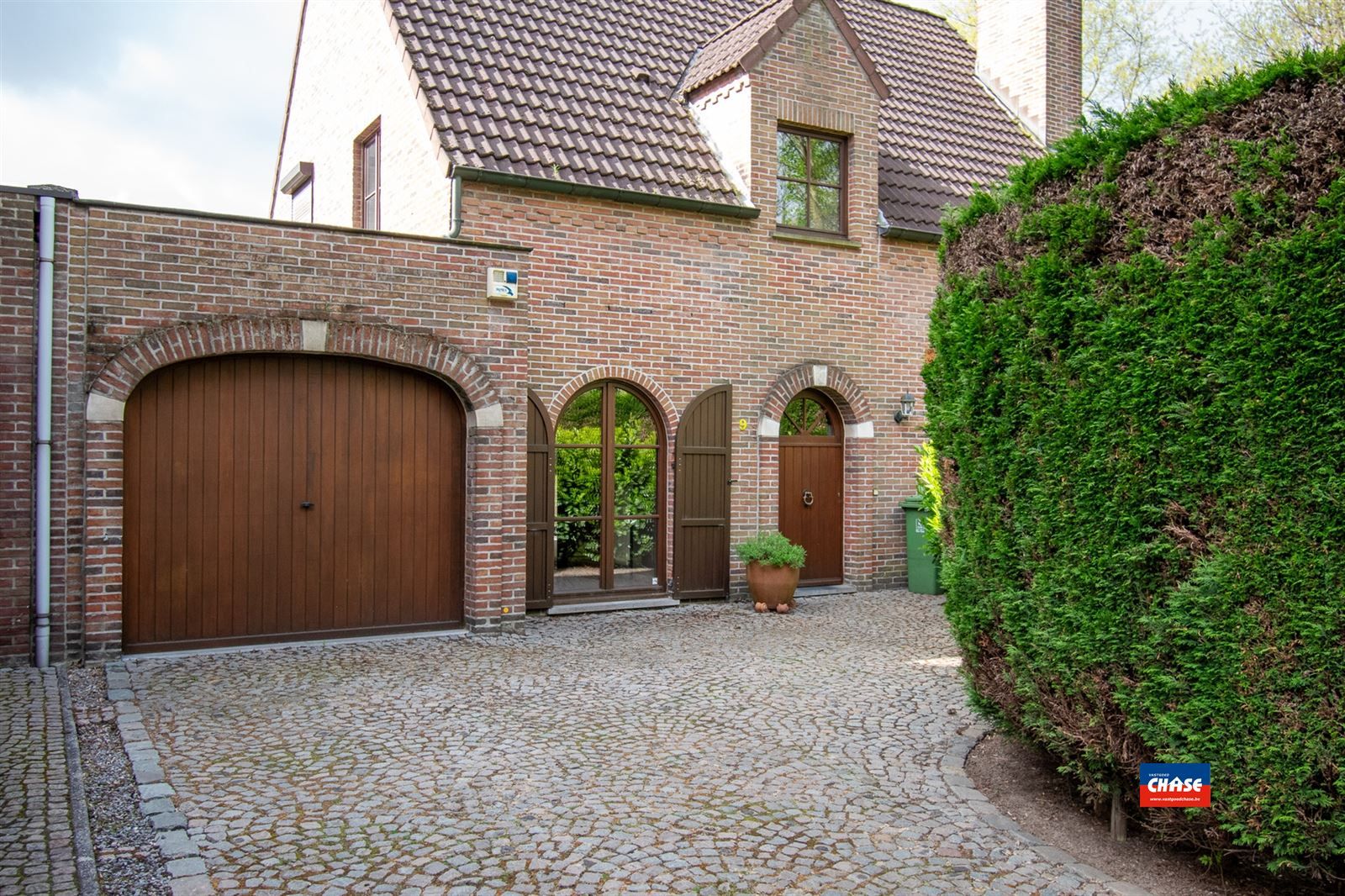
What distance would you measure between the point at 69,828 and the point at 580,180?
316 inches

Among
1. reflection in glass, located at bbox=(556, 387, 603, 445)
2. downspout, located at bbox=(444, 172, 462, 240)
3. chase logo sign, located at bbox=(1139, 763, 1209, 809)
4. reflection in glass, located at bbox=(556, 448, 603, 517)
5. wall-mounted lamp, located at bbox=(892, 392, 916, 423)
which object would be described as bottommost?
chase logo sign, located at bbox=(1139, 763, 1209, 809)

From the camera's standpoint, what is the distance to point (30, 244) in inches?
313

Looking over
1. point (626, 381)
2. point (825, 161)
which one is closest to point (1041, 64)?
point (825, 161)

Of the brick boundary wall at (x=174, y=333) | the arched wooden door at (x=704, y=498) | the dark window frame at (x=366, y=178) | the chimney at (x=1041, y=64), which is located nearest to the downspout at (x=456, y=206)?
the brick boundary wall at (x=174, y=333)

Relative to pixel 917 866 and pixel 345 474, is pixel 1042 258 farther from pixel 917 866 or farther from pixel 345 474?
pixel 345 474

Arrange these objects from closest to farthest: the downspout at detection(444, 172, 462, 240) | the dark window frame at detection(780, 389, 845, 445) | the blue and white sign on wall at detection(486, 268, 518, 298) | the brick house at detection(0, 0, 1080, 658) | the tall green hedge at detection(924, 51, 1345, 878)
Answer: the tall green hedge at detection(924, 51, 1345, 878)
the brick house at detection(0, 0, 1080, 658)
the blue and white sign on wall at detection(486, 268, 518, 298)
the downspout at detection(444, 172, 462, 240)
the dark window frame at detection(780, 389, 845, 445)

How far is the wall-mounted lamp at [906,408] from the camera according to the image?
13179 millimetres

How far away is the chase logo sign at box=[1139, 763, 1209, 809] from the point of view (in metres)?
4.21

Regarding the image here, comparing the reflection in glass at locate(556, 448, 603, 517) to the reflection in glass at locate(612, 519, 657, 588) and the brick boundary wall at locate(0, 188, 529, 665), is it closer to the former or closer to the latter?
the reflection in glass at locate(612, 519, 657, 588)

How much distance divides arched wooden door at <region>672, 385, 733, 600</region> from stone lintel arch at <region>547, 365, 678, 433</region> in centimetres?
15

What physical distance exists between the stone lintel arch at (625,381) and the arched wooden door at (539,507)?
198mm

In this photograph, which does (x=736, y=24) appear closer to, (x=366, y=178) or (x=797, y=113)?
(x=797, y=113)

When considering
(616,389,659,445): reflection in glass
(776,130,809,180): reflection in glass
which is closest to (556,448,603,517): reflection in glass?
(616,389,659,445): reflection in glass

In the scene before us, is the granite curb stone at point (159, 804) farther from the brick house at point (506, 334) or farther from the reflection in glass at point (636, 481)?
the reflection in glass at point (636, 481)
